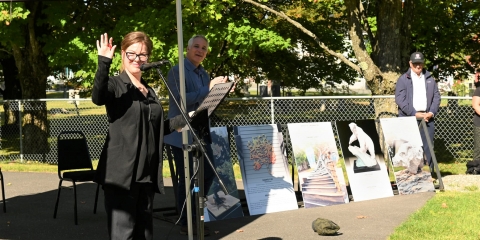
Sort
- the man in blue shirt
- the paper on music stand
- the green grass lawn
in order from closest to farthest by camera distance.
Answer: the paper on music stand
the green grass lawn
the man in blue shirt

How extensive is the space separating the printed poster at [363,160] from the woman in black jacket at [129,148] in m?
5.67

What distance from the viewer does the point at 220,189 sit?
9398 mm

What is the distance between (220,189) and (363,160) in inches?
98.2

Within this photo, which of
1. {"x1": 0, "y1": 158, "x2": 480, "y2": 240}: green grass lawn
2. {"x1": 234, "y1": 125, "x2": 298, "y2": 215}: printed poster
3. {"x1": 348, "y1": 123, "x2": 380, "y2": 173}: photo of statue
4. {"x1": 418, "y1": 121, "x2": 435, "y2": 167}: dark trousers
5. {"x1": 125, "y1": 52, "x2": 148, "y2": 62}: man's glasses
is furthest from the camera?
{"x1": 418, "y1": 121, "x2": 435, "y2": 167}: dark trousers

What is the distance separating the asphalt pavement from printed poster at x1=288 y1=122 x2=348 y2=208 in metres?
0.19

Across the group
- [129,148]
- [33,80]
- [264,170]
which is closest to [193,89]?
[264,170]

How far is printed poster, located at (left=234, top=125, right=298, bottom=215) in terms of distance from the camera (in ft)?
31.9

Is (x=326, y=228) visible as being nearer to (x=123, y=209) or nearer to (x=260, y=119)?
(x=123, y=209)

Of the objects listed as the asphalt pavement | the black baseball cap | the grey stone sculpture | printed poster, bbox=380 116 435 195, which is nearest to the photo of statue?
printed poster, bbox=380 116 435 195

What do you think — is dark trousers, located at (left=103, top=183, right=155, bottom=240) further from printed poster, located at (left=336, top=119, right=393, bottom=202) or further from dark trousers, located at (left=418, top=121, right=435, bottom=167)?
dark trousers, located at (left=418, top=121, right=435, bottom=167)

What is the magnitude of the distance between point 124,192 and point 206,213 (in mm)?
3892

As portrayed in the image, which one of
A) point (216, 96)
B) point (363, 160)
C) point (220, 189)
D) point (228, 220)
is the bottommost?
point (228, 220)

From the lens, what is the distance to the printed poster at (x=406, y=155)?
435 inches

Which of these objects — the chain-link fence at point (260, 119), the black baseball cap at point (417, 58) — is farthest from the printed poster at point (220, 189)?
the chain-link fence at point (260, 119)
